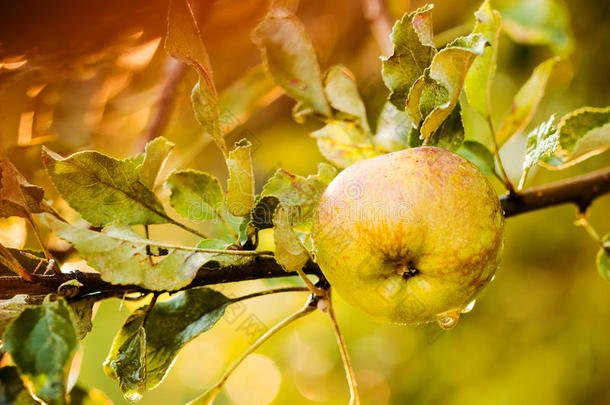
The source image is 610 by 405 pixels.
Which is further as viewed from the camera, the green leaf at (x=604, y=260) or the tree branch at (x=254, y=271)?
the green leaf at (x=604, y=260)

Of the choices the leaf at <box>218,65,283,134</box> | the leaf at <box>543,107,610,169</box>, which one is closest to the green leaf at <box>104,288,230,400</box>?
the leaf at <box>543,107,610,169</box>

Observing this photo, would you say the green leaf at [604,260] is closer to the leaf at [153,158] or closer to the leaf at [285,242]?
the leaf at [285,242]

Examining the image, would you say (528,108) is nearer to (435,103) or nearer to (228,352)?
(435,103)

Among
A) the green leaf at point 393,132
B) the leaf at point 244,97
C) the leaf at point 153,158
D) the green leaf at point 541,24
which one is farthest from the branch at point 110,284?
the green leaf at point 541,24

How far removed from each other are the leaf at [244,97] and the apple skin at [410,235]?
0.75 metres

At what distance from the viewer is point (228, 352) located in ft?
7.65

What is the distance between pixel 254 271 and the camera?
692 mm

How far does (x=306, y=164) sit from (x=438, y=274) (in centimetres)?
154

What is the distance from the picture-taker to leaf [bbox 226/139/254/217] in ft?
2.10

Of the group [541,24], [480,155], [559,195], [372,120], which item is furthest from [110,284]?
[541,24]

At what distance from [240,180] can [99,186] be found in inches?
6.7

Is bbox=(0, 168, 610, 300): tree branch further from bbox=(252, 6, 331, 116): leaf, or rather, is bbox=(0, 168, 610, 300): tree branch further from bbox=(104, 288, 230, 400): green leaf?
bbox=(252, 6, 331, 116): leaf

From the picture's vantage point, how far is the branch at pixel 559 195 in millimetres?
821

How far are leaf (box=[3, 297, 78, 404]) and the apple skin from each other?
0.28 meters
